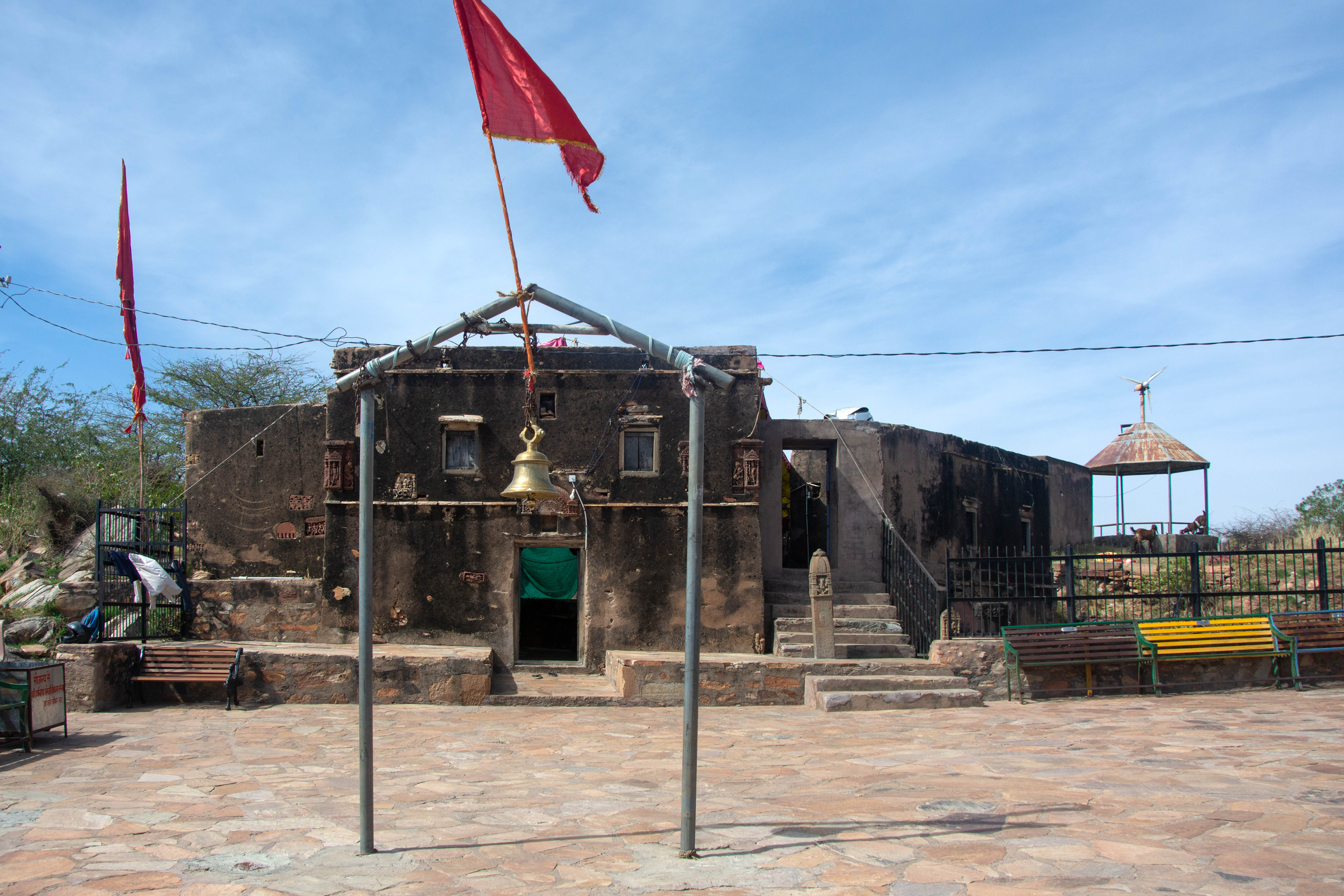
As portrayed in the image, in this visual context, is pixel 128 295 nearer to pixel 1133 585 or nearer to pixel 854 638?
pixel 854 638

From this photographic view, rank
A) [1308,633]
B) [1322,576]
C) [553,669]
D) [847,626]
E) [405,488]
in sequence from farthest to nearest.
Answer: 1. [405,488]
2. [553,669]
3. [847,626]
4. [1322,576]
5. [1308,633]

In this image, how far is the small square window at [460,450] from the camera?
14062 mm

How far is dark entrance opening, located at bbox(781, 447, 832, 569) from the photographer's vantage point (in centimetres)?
1734

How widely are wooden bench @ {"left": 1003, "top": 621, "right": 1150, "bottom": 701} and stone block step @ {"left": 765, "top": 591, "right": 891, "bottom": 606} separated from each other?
2702 millimetres

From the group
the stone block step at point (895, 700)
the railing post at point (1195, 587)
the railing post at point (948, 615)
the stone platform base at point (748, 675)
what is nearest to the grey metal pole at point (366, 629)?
the stone platform base at point (748, 675)

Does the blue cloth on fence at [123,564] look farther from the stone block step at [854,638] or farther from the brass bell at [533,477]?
the brass bell at [533,477]

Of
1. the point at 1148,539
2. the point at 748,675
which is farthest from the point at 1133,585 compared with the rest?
the point at 748,675

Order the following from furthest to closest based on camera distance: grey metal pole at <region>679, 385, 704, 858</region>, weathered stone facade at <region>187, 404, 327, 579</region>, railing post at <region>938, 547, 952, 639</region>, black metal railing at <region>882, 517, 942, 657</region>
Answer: weathered stone facade at <region>187, 404, 327, 579</region> → black metal railing at <region>882, 517, 942, 657</region> → railing post at <region>938, 547, 952, 639</region> → grey metal pole at <region>679, 385, 704, 858</region>

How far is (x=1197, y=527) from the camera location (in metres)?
21.9

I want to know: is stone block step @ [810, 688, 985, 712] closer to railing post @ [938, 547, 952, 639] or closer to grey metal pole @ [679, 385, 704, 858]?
railing post @ [938, 547, 952, 639]

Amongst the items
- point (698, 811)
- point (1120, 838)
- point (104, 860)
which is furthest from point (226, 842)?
point (1120, 838)

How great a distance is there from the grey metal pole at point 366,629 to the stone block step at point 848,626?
8567 millimetres

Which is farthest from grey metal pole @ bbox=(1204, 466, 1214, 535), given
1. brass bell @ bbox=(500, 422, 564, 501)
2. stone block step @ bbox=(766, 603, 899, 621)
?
brass bell @ bbox=(500, 422, 564, 501)

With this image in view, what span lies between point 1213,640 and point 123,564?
14.8m
